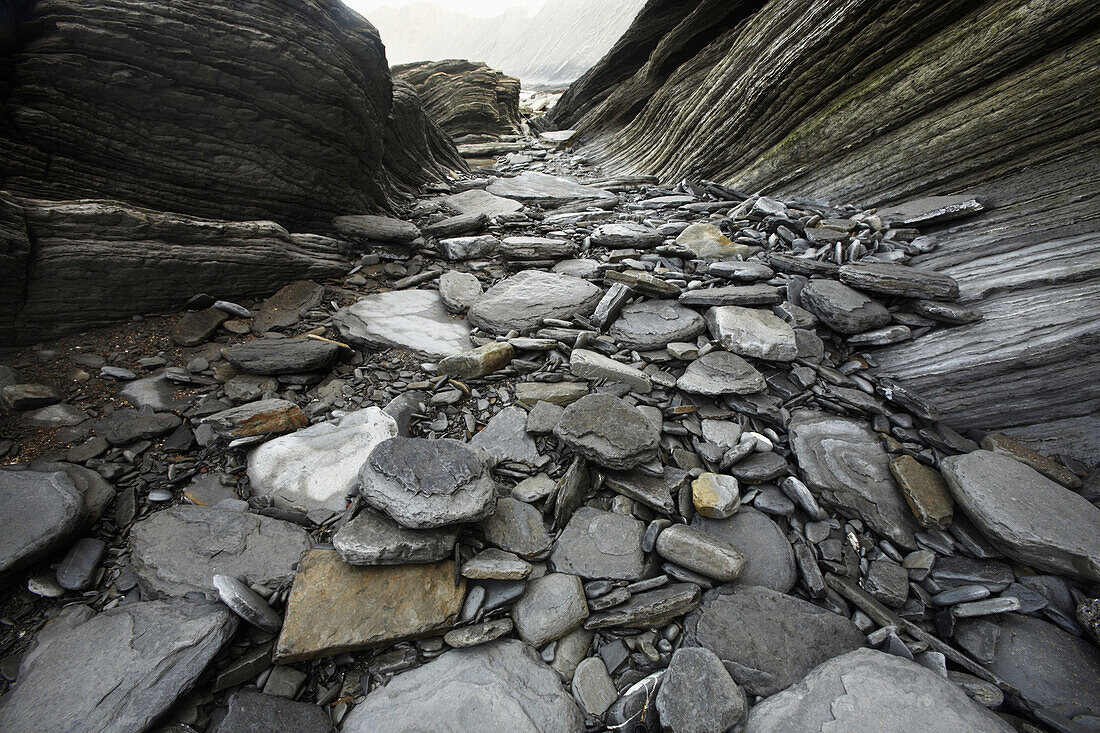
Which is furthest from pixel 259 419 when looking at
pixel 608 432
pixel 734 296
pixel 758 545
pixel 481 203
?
pixel 481 203

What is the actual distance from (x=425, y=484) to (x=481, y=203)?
22.5 feet

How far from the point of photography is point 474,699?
86.3 inches

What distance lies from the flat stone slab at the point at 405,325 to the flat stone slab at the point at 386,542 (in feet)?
6.66

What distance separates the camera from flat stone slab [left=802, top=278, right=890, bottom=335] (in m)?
4.12

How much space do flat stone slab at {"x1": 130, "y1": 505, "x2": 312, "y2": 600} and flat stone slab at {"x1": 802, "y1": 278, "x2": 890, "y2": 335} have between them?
4841 millimetres

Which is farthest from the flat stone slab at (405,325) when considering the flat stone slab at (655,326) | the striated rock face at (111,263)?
the flat stone slab at (655,326)

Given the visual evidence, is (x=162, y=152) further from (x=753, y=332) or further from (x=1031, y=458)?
(x=1031, y=458)

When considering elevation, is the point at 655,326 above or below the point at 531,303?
above

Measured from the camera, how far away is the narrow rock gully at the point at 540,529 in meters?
2.16

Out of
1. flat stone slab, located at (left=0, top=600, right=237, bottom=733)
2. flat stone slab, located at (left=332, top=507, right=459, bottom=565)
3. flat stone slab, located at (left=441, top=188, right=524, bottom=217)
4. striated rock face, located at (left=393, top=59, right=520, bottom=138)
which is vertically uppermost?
striated rock face, located at (left=393, top=59, right=520, bottom=138)

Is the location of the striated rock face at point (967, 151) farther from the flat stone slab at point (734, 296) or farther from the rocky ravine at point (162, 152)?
the rocky ravine at point (162, 152)

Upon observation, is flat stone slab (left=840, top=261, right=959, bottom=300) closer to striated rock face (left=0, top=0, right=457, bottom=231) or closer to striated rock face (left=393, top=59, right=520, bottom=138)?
striated rock face (left=0, top=0, right=457, bottom=231)

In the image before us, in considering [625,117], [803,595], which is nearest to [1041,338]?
[803,595]

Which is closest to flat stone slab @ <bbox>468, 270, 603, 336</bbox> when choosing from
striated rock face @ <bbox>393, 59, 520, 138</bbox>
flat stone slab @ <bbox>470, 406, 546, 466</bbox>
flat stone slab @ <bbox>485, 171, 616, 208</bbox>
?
flat stone slab @ <bbox>470, 406, 546, 466</bbox>
